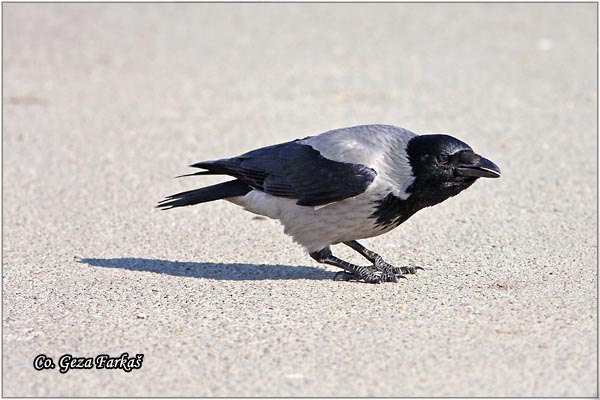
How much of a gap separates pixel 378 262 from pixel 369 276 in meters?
0.19

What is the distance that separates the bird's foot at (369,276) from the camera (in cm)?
643

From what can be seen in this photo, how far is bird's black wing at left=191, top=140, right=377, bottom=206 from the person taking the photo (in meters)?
6.25

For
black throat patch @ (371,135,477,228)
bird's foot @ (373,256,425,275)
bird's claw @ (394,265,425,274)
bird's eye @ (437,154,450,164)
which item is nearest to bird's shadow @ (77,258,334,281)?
bird's foot @ (373,256,425,275)

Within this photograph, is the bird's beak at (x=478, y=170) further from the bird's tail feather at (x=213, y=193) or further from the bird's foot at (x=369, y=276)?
the bird's tail feather at (x=213, y=193)

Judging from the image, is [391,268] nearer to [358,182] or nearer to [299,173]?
[358,182]

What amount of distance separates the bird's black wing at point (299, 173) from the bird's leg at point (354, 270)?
0.42m

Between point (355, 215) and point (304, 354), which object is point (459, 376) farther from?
point (355, 215)

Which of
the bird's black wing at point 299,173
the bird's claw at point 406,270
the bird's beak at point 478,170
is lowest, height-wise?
the bird's claw at point 406,270

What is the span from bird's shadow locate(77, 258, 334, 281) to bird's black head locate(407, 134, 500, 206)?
92cm

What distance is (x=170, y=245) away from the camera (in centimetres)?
734

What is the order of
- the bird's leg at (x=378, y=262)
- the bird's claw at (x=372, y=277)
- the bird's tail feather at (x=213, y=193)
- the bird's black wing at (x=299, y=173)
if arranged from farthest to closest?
the bird's tail feather at (x=213, y=193)
the bird's leg at (x=378, y=262)
the bird's claw at (x=372, y=277)
the bird's black wing at (x=299, y=173)

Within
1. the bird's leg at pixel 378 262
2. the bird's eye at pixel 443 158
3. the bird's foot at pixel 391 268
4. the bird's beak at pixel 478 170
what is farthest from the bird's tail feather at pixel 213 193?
the bird's beak at pixel 478 170

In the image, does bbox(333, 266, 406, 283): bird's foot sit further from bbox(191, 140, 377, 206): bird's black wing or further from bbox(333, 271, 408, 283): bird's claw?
bbox(191, 140, 377, 206): bird's black wing

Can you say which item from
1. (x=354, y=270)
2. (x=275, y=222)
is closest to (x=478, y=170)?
(x=354, y=270)
